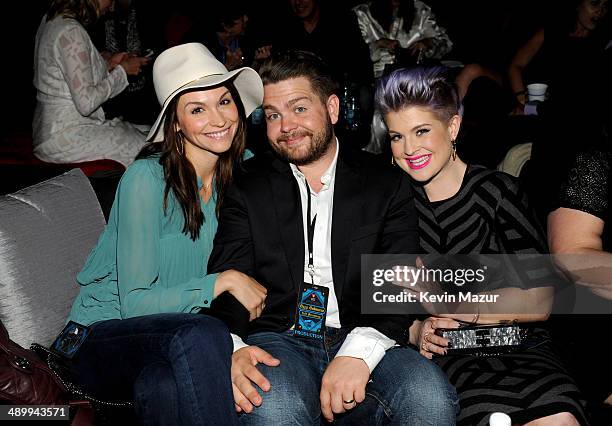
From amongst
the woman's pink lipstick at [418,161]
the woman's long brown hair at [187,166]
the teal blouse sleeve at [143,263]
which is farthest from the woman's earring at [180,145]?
the woman's pink lipstick at [418,161]

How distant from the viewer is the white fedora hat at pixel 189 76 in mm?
2367

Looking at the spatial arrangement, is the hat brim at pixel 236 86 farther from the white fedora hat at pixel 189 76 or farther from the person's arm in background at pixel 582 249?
the person's arm in background at pixel 582 249

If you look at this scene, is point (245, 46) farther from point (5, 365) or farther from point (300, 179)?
point (5, 365)

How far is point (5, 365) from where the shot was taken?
1.87 metres

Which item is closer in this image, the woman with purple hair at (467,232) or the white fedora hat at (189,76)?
the woman with purple hair at (467,232)

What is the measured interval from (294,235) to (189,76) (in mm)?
731

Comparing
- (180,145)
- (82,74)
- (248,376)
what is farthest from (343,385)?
(82,74)

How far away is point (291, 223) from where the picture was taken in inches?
91.7

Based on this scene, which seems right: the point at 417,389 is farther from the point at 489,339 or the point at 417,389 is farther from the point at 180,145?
the point at 180,145

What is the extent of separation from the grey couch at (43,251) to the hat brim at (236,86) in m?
0.40

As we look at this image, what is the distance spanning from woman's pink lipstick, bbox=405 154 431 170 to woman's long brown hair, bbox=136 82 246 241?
2.26ft

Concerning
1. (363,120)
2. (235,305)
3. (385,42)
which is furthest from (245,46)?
(235,305)

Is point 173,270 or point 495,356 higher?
point 173,270

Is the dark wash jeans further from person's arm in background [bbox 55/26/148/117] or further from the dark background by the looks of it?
the dark background
